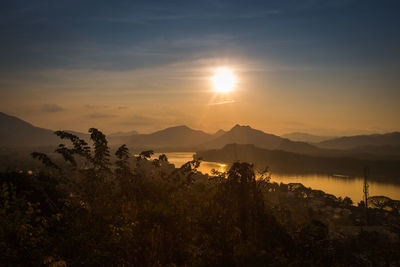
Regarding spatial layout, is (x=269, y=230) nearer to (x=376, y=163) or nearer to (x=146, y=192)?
(x=146, y=192)

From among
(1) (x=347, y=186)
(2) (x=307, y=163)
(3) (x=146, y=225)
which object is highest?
(2) (x=307, y=163)

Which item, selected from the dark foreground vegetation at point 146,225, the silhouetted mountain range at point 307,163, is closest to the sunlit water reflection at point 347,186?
the silhouetted mountain range at point 307,163

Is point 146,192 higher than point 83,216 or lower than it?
higher

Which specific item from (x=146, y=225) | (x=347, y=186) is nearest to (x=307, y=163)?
(x=347, y=186)

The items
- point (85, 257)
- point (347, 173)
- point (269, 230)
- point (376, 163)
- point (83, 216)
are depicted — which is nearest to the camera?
point (85, 257)

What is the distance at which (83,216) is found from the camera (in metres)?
5.69

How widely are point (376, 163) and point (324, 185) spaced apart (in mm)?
34399

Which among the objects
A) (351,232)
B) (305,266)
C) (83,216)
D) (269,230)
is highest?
(83,216)

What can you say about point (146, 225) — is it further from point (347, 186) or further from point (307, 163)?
point (307, 163)

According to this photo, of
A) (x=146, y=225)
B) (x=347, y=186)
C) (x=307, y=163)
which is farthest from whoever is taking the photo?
(x=307, y=163)

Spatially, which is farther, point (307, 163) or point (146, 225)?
point (307, 163)

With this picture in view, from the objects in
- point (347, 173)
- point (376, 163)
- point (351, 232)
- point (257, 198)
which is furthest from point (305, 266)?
point (376, 163)

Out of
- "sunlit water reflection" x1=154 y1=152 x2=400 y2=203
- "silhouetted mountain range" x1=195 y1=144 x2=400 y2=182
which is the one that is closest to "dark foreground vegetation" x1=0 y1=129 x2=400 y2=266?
"sunlit water reflection" x1=154 y1=152 x2=400 y2=203

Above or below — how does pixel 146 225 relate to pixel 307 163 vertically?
below
